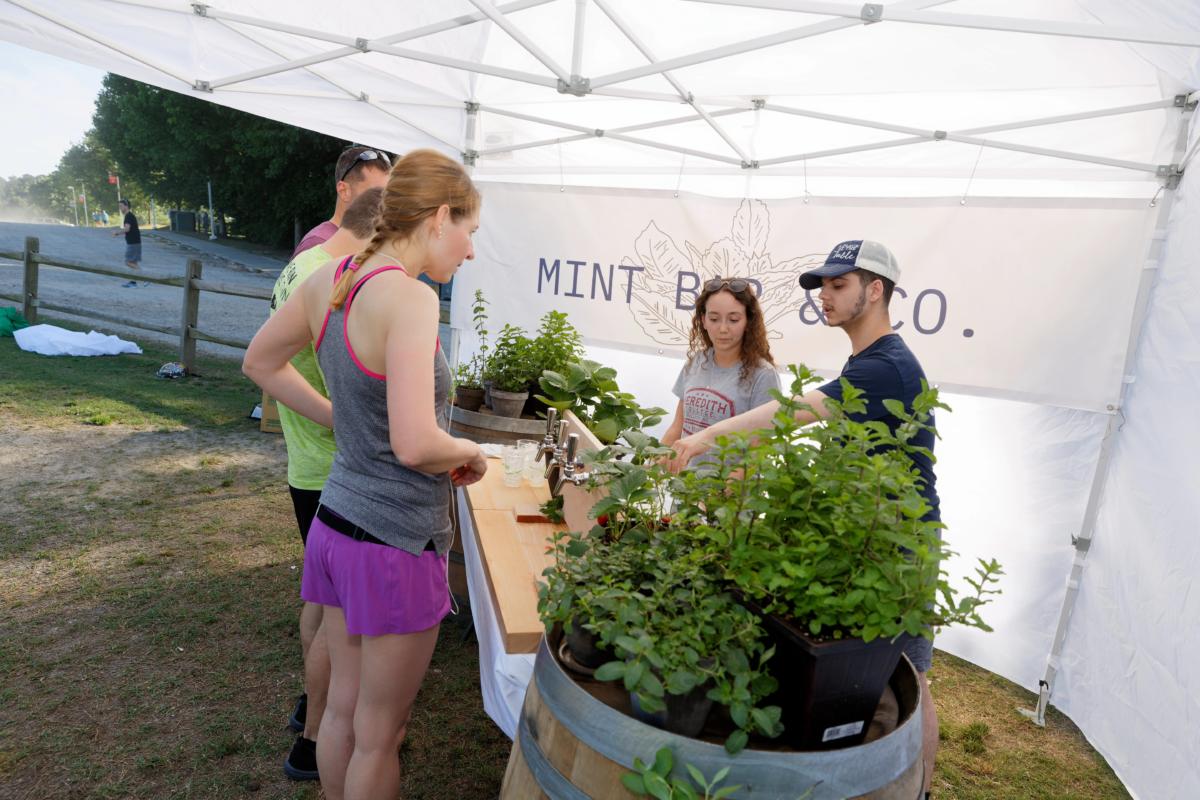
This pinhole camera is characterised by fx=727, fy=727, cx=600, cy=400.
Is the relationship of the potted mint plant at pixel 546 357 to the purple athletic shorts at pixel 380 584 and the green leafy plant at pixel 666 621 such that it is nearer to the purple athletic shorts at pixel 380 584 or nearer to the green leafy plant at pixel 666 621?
the purple athletic shorts at pixel 380 584

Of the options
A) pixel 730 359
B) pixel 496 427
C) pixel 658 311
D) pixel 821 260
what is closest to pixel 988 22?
→ pixel 730 359

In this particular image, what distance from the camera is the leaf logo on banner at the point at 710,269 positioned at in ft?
12.4

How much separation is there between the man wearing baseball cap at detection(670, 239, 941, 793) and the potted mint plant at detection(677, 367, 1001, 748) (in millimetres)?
772

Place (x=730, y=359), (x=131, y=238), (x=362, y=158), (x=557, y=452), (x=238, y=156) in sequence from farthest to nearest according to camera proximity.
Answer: (x=238, y=156) < (x=131, y=238) < (x=730, y=359) < (x=362, y=158) < (x=557, y=452)

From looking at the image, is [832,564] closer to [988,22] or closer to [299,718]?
[988,22]

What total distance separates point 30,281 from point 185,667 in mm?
8035

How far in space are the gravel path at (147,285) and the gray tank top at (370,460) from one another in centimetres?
805

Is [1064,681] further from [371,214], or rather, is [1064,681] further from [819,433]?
[371,214]

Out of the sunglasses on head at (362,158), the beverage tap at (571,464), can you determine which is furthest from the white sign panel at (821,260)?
the beverage tap at (571,464)

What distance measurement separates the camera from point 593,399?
8.65 ft

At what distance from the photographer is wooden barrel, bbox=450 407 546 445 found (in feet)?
9.05

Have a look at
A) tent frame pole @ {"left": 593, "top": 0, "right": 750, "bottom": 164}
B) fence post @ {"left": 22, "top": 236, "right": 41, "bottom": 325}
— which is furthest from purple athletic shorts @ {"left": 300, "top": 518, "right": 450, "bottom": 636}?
fence post @ {"left": 22, "top": 236, "right": 41, "bottom": 325}

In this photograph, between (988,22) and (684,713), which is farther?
(988,22)

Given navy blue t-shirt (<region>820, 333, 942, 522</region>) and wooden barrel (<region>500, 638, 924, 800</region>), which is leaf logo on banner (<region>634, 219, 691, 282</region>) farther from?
wooden barrel (<region>500, 638, 924, 800</region>)
